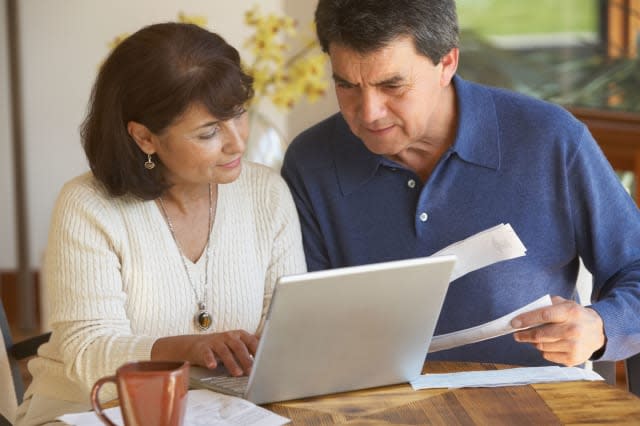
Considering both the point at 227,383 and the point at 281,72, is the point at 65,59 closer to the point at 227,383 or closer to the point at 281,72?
the point at 281,72

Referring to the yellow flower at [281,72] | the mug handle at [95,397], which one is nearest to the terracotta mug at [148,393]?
the mug handle at [95,397]

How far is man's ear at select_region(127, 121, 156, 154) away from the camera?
6.59 feet

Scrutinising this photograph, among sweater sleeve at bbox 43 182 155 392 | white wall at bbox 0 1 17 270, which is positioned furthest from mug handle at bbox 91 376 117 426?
white wall at bbox 0 1 17 270

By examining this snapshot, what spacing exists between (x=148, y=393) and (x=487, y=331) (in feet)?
2.05

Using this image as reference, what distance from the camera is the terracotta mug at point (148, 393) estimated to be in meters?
1.28

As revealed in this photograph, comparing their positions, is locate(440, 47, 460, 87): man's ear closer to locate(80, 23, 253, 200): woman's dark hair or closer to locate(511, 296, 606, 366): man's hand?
locate(80, 23, 253, 200): woman's dark hair

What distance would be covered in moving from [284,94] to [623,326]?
1.39 metres

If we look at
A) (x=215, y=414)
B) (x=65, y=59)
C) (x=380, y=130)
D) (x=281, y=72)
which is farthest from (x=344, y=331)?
(x=65, y=59)

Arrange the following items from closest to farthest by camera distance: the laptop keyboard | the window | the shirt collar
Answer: the laptop keyboard
the shirt collar
the window

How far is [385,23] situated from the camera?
1.89 metres

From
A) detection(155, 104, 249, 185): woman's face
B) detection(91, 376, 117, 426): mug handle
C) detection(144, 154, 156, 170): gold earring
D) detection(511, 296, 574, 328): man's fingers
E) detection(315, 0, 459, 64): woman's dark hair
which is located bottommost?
detection(511, 296, 574, 328): man's fingers

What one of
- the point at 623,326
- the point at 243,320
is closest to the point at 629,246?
the point at 623,326

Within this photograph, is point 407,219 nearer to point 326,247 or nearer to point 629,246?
point 326,247

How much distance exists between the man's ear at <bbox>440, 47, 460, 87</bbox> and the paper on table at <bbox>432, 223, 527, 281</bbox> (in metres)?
0.40
